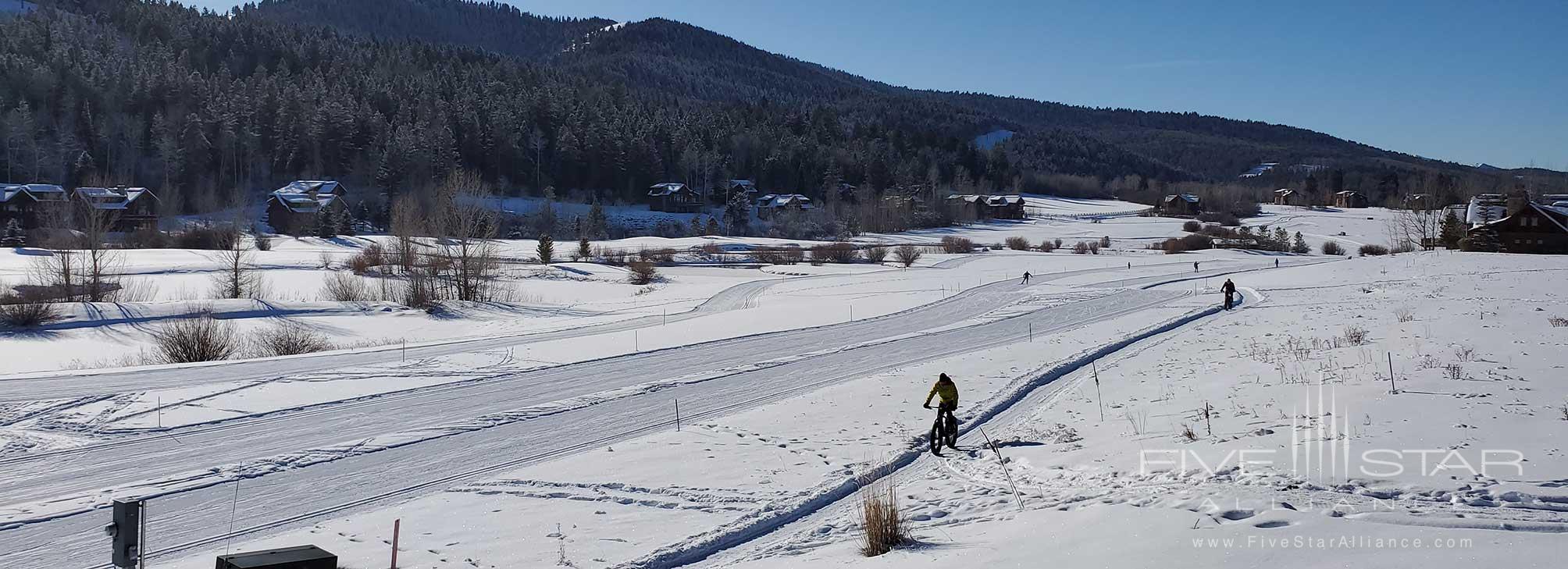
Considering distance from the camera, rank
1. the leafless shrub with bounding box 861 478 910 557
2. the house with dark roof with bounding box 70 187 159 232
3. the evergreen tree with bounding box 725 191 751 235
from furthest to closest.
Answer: the evergreen tree with bounding box 725 191 751 235
the house with dark roof with bounding box 70 187 159 232
the leafless shrub with bounding box 861 478 910 557

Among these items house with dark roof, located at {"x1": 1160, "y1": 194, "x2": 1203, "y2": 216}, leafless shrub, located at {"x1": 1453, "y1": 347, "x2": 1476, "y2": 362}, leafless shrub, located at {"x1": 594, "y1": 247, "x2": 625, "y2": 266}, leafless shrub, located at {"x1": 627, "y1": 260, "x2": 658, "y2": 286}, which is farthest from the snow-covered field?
house with dark roof, located at {"x1": 1160, "y1": 194, "x2": 1203, "y2": 216}

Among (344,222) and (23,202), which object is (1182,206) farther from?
(23,202)

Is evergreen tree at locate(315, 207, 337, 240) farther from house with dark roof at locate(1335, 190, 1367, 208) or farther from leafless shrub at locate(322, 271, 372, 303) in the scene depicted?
house with dark roof at locate(1335, 190, 1367, 208)

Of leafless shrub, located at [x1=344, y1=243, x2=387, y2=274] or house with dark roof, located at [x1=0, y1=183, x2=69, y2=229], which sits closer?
leafless shrub, located at [x1=344, y1=243, x2=387, y2=274]

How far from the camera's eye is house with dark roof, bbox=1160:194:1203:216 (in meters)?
152

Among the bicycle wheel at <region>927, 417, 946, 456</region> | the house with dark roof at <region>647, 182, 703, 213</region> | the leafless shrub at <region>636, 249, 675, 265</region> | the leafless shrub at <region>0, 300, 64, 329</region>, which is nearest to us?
the bicycle wheel at <region>927, 417, 946, 456</region>

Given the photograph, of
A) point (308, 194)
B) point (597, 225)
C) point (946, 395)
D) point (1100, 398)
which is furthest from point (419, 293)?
point (308, 194)

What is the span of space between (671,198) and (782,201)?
52.3 ft

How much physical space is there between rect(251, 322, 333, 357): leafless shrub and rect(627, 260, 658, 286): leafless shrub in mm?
27281

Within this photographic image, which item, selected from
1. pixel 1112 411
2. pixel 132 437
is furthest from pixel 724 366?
pixel 132 437

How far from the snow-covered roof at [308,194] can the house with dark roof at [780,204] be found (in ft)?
176

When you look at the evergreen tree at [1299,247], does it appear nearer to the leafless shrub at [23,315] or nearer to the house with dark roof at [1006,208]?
the house with dark roof at [1006,208]

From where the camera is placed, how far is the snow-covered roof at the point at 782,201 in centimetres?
12594
